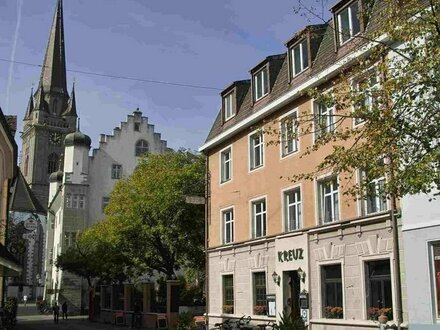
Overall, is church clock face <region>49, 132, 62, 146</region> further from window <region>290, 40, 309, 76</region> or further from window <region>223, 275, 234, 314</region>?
window <region>290, 40, 309, 76</region>

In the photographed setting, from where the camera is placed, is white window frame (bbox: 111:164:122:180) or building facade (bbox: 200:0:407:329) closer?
building facade (bbox: 200:0:407:329)

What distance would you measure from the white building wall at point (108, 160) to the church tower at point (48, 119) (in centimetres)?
5519

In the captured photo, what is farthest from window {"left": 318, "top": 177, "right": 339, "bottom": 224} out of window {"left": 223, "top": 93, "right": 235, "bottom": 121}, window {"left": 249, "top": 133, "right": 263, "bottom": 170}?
window {"left": 223, "top": 93, "right": 235, "bottom": 121}

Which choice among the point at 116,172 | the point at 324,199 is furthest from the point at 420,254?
the point at 116,172

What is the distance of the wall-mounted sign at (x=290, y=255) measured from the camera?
71.3ft

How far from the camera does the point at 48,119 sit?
394ft

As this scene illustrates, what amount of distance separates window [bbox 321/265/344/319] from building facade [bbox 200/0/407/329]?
3 cm

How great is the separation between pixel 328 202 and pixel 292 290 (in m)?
3.90

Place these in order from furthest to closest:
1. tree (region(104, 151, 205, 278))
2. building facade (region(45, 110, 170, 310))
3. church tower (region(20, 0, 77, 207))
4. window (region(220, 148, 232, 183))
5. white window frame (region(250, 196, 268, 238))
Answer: church tower (region(20, 0, 77, 207)), building facade (region(45, 110, 170, 310)), tree (region(104, 151, 205, 278)), window (region(220, 148, 232, 183)), white window frame (region(250, 196, 268, 238))

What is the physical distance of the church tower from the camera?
4584 inches

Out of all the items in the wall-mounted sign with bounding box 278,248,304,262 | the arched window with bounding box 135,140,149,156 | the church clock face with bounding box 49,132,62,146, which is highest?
the church clock face with bounding box 49,132,62,146

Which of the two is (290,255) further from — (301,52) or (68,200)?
(68,200)

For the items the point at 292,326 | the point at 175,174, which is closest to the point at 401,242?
the point at 292,326

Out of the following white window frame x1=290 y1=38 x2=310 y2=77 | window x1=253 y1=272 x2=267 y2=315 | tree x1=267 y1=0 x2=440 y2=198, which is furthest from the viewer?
window x1=253 y1=272 x2=267 y2=315
